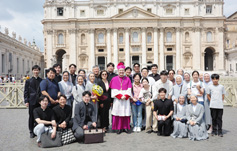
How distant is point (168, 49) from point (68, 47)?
68.4 ft

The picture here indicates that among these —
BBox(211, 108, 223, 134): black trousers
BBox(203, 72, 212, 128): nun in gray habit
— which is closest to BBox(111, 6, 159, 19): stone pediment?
BBox(203, 72, 212, 128): nun in gray habit

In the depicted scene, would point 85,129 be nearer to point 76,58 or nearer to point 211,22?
point 76,58

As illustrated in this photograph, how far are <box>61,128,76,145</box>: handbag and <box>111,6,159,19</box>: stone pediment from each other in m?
Answer: 38.1

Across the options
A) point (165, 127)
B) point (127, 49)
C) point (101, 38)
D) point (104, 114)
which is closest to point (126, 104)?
point (104, 114)

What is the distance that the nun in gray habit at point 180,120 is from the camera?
6.82m

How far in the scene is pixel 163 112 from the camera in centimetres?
720

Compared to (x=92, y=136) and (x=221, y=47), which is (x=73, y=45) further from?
(x=92, y=136)

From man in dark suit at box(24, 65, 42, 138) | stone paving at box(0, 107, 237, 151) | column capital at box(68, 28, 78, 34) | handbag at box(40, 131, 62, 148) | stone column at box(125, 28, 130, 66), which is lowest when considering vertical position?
stone paving at box(0, 107, 237, 151)

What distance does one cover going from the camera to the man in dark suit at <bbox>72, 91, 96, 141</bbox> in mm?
6389

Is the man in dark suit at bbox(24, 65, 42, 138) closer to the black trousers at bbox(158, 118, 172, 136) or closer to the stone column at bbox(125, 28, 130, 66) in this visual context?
the black trousers at bbox(158, 118, 172, 136)

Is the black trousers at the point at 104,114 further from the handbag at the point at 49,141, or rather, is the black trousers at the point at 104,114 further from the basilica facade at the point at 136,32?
the basilica facade at the point at 136,32

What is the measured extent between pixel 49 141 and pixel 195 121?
15.0 ft

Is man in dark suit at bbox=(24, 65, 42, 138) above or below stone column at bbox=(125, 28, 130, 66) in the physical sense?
below

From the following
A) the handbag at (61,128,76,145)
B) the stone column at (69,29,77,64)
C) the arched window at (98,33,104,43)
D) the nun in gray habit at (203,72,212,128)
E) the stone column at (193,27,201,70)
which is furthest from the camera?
the arched window at (98,33,104,43)
